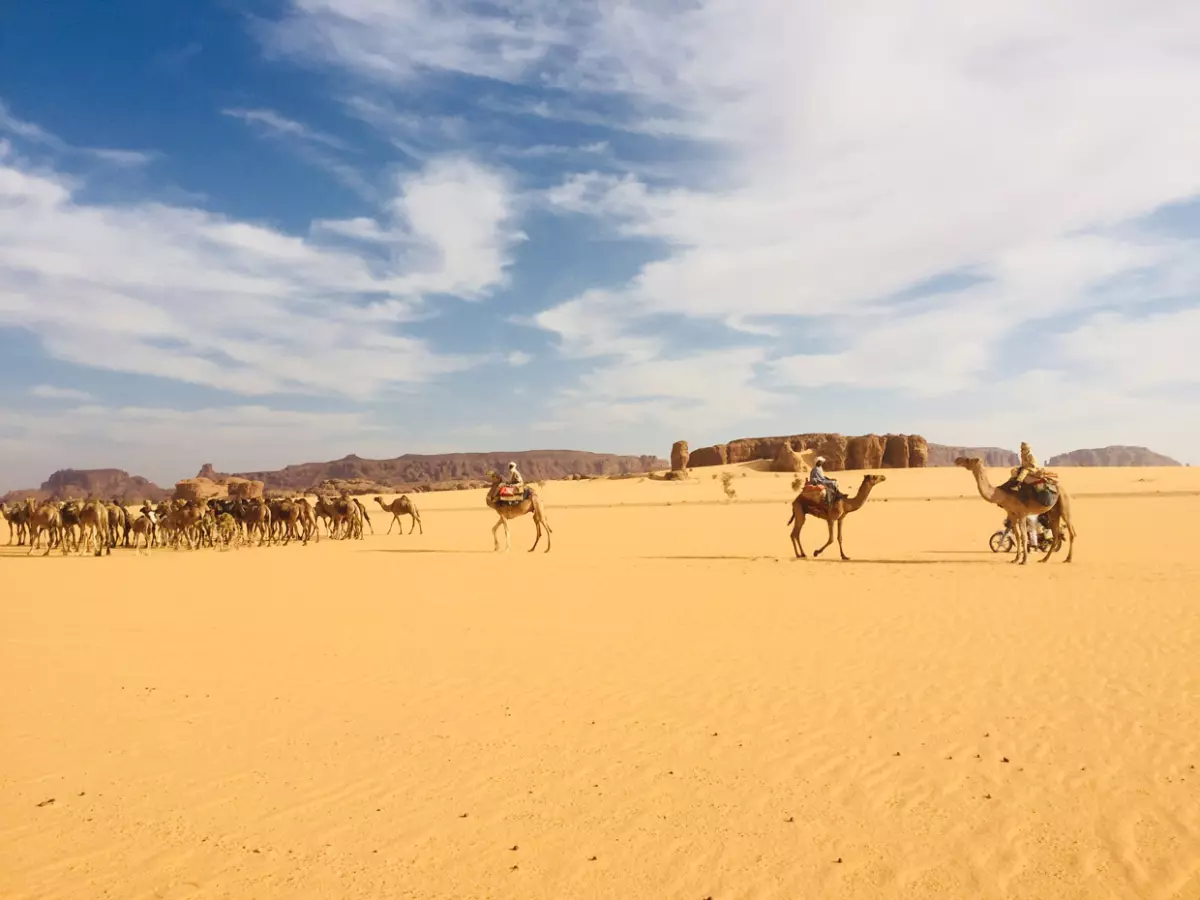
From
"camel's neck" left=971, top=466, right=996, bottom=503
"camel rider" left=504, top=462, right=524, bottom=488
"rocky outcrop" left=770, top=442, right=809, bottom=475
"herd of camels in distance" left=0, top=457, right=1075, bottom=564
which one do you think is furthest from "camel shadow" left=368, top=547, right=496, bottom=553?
"rocky outcrop" left=770, top=442, right=809, bottom=475

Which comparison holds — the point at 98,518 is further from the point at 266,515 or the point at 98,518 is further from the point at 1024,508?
the point at 1024,508

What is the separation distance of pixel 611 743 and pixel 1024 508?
45.2 feet

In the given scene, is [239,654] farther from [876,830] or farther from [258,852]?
[876,830]

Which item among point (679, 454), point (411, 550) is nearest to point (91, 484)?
point (679, 454)

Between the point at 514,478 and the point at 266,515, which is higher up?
the point at 514,478

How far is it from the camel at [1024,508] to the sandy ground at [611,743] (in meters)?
2.71

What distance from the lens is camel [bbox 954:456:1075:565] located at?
642 inches

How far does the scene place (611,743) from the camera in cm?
617

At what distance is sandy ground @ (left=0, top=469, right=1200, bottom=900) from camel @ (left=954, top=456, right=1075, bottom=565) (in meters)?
2.71

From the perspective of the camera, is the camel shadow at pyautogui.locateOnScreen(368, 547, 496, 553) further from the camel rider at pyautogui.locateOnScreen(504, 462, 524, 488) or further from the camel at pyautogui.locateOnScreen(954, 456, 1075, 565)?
the camel at pyautogui.locateOnScreen(954, 456, 1075, 565)

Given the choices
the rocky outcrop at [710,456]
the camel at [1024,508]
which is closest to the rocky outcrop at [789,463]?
the rocky outcrop at [710,456]

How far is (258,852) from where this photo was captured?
175 inches

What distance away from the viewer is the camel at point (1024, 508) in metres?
16.3

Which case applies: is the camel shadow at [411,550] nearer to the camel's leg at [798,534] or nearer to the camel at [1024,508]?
the camel's leg at [798,534]
